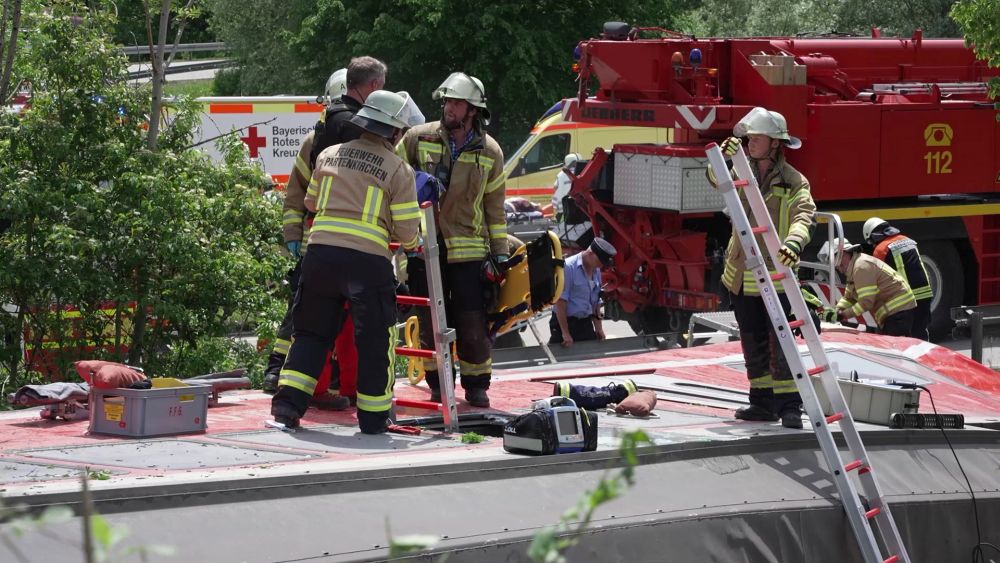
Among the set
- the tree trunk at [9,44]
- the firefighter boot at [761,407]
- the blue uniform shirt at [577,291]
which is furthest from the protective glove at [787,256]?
the blue uniform shirt at [577,291]

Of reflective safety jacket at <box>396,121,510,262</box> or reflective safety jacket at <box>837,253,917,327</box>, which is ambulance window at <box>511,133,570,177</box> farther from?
reflective safety jacket at <box>396,121,510,262</box>

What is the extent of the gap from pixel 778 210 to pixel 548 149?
14.7 m

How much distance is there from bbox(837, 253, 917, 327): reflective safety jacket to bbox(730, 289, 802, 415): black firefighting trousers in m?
4.30

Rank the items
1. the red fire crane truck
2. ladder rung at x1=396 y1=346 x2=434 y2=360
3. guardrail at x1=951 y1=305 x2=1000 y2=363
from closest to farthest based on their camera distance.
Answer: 1. ladder rung at x1=396 y1=346 x2=434 y2=360
2. guardrail at x1=951 y1=305 x2=1000 y2=363
3. the red fire crane truck

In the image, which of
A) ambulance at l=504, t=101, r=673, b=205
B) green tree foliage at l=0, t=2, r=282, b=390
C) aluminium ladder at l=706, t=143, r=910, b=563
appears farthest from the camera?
ambulance at l=504, t=101, r=673, b=205

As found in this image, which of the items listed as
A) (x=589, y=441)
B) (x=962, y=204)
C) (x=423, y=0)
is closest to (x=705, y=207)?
(x=962, y=204)

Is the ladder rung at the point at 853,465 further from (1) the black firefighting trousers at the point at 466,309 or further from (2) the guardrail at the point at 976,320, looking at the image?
(2) the guardrail at the point at 976,320

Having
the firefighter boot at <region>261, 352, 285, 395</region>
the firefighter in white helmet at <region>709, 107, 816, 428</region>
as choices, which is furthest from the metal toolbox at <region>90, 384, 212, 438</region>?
the firefighter in white helmet at <region>709, 107, 816, 428</region>

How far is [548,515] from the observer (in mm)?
5281

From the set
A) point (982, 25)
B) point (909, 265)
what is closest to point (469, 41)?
point (982, 25)

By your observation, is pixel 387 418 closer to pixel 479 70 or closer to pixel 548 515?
pixel 548 515

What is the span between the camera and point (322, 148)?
6824 mm

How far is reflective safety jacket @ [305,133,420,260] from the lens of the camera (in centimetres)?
620

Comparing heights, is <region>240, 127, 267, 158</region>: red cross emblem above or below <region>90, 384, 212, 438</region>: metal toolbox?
above
